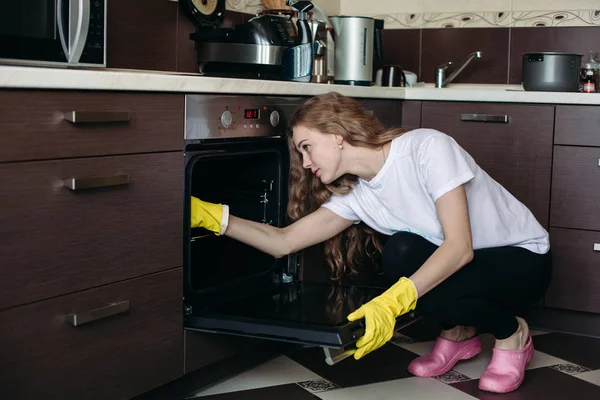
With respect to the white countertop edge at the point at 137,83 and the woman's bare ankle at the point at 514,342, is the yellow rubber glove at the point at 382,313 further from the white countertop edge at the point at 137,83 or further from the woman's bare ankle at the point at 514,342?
the white countertop edge at the point at 137,83

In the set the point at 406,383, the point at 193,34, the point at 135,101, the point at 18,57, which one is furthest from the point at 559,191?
the point at 18,57

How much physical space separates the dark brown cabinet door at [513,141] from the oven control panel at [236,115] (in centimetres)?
80

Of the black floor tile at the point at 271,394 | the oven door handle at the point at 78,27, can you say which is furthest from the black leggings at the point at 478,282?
the oven door handle at the point at 78,27

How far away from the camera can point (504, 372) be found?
238 centimetres

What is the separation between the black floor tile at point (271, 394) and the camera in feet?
7.48

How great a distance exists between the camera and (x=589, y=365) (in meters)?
2.62

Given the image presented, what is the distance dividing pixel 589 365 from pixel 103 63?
1.67 m

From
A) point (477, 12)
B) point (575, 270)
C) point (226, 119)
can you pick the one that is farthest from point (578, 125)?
point (226, 119)

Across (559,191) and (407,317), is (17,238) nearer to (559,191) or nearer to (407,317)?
(407,317)

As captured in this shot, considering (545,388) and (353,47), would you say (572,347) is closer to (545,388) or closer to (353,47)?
(545,388)

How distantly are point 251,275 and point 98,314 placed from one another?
24.8 inches

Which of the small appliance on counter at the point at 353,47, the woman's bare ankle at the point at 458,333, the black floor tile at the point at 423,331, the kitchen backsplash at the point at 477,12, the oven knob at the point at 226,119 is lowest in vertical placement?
the black floor tile at the point at 423,331

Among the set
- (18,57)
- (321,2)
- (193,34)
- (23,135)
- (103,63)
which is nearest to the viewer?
(23,135)

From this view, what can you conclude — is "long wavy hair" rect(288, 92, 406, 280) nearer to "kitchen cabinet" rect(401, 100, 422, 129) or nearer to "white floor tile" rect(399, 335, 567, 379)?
"white floor tile" rect(399, 335, 567, 379)
